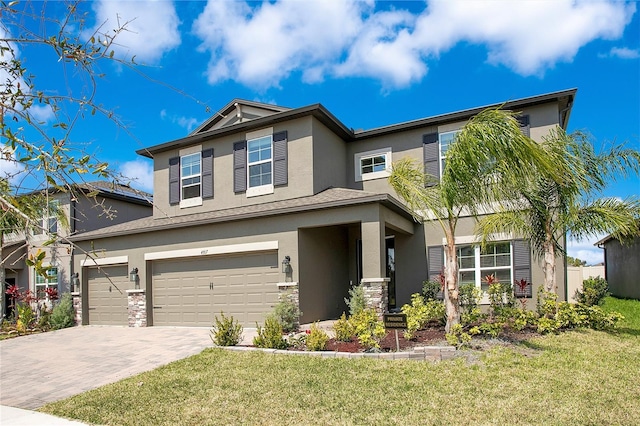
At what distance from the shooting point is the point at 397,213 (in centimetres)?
1393

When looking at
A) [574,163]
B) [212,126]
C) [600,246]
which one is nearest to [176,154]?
[212,126]

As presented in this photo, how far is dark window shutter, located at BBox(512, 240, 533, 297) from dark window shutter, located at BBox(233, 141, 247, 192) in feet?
28.2

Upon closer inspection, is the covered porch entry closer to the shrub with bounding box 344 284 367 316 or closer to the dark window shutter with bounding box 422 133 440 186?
the shrub with bounding box 344 284 367 316

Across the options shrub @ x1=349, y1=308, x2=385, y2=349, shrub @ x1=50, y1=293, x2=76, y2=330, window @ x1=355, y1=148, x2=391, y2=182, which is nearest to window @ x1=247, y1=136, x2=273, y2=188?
window @ x1=355, y1=148, x2=391, y2=182

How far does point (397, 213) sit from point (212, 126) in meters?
8.04

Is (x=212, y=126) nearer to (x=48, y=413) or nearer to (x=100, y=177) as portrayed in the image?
(x=48, y=413)

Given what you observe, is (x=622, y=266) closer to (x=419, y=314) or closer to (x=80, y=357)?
(x=419, y=314)

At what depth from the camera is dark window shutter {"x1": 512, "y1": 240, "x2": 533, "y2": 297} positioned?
1355cm

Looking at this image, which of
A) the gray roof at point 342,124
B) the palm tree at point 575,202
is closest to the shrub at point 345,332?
the palm tree at point 575,202

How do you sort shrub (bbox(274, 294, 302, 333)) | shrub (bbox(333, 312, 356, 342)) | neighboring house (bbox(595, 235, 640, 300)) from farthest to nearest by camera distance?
neighboring house (bbox(595, 235, 640, 300)) → shrub (bbox(274, 294, 302, 333)) → shrub (bbox(333, 312, 356, 342))

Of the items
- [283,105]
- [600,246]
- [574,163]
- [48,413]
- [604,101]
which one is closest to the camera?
[48,413]

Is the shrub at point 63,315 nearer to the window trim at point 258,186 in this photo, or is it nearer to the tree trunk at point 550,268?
the window trim at point 258,186

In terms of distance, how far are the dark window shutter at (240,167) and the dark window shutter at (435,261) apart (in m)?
6.33

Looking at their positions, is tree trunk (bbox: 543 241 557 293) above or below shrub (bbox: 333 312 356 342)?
above
